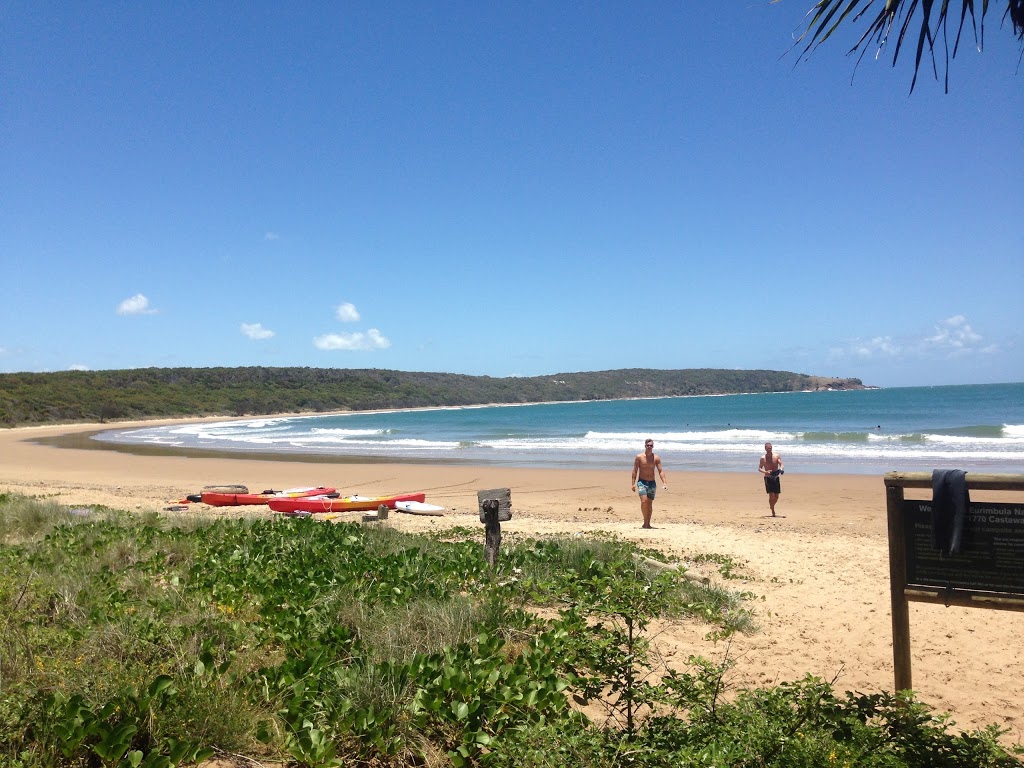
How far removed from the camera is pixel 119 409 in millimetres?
73812

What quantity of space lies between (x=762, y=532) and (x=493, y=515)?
18.8ft

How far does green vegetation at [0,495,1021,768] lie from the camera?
297 centimetres

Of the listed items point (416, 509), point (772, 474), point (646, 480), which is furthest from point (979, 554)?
point (416, 509)

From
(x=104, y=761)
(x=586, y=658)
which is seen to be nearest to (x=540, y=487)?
(x=586, y=658)

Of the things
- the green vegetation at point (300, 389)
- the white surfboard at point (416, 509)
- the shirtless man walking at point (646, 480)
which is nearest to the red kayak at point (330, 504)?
the white surfboard at point (416, 509)

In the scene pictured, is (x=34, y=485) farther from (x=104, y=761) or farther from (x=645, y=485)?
(x=104, y=761)

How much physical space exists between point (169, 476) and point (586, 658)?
21876 mm

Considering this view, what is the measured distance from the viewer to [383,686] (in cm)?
354

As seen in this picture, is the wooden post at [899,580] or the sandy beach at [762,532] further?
the sandy beach at [762,532]

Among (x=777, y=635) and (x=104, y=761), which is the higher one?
(x=104, y=761)

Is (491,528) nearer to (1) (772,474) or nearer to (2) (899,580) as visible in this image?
(2) (899,580)

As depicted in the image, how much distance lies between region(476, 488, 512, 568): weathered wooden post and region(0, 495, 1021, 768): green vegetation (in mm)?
1016

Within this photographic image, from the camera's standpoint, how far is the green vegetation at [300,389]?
7356 centimetres

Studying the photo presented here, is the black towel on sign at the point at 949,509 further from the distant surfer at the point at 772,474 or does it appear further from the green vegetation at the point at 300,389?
the green vegetation at the point at 300,389
